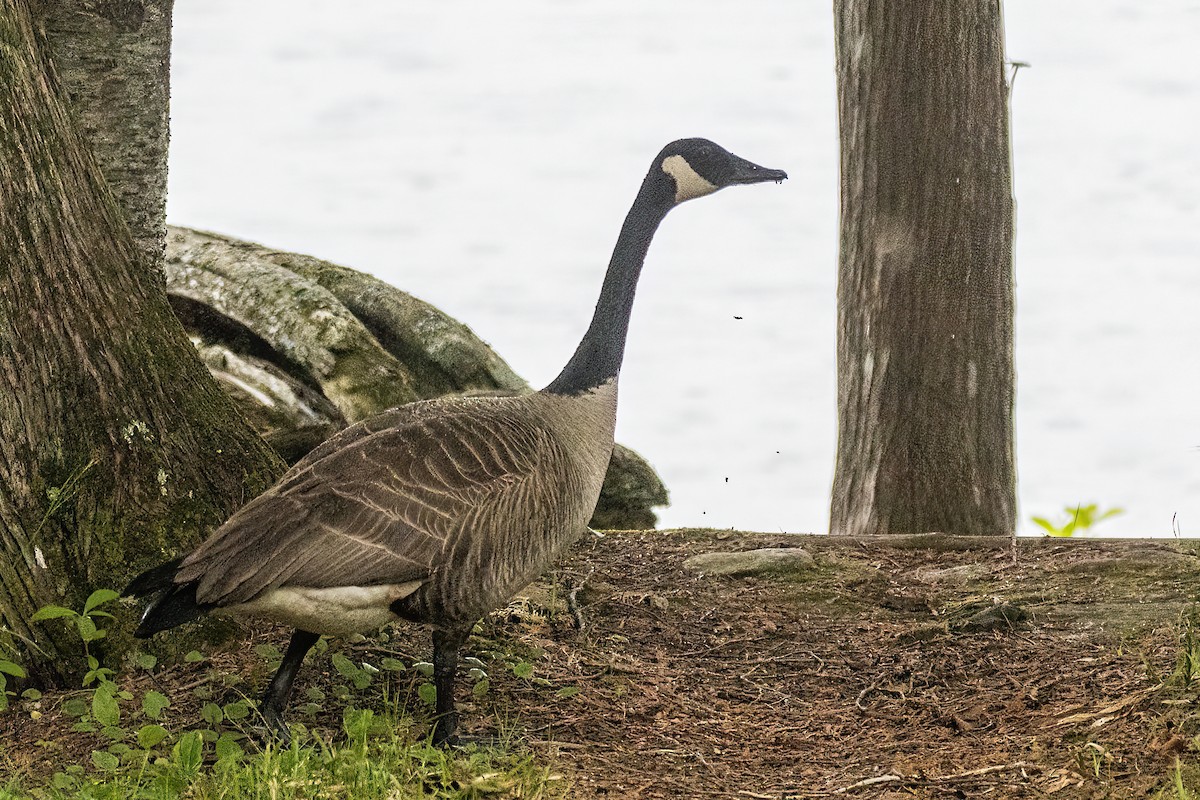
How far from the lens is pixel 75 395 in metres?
5.93

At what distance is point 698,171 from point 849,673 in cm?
262

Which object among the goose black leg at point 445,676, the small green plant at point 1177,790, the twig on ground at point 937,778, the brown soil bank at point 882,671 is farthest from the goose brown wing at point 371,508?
the small green plant at point 1177,790

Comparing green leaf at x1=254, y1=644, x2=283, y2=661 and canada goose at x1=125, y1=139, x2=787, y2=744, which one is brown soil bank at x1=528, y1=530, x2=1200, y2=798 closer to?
canada goose at x1=125, y1=139, x2=787, y2=744

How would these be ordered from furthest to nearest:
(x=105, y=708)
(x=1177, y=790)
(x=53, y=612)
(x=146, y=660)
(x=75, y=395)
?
(x=75, y=395)
(x=146, y=660)
(x=53, y=612)
(x=105, y=708)
(x=1177, y=790)

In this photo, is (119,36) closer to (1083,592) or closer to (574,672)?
(574,672)

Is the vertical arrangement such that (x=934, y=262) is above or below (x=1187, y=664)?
above

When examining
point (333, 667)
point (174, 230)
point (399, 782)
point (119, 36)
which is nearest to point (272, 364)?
point (174, 230)

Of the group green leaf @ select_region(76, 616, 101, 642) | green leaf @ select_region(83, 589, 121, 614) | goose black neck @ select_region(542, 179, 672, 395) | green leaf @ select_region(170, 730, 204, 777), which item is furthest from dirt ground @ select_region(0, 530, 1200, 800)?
goose black neck @ select_region(542, 179, 672, 395)

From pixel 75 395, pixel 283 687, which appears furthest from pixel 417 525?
pixel 75 395

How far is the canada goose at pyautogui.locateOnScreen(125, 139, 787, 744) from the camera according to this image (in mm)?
4812

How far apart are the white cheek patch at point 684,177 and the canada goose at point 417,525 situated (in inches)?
34.4

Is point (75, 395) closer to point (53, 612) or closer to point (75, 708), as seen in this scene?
point (53, 612)

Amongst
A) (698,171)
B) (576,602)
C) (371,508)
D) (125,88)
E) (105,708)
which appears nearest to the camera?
(371,508)

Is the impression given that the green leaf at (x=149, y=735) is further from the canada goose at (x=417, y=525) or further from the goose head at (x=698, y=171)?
the goose head at (x=698, y=171)
